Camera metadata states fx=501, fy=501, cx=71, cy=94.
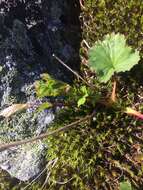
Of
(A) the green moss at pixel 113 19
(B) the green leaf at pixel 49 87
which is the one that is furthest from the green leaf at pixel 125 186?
(A) the green moss at pixel 113 19

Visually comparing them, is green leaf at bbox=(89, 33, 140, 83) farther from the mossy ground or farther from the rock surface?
the rock surface

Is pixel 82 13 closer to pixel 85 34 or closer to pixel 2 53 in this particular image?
pixel 85 34

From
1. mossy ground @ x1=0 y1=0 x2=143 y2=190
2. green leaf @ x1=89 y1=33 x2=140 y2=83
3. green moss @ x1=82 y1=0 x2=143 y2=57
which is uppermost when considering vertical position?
green moss @ x1=82 y1=0 x2=143 y2=57

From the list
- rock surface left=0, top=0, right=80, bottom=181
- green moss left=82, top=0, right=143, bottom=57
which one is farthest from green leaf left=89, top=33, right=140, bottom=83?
rock surface left=0, top=0, right=80, bottom=181

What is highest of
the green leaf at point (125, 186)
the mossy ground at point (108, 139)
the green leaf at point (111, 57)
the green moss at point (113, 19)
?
the green moss at point (113, 19)

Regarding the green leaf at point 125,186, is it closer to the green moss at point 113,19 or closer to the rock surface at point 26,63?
the rock surface at point 26,63

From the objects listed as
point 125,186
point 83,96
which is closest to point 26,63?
point 83,96
